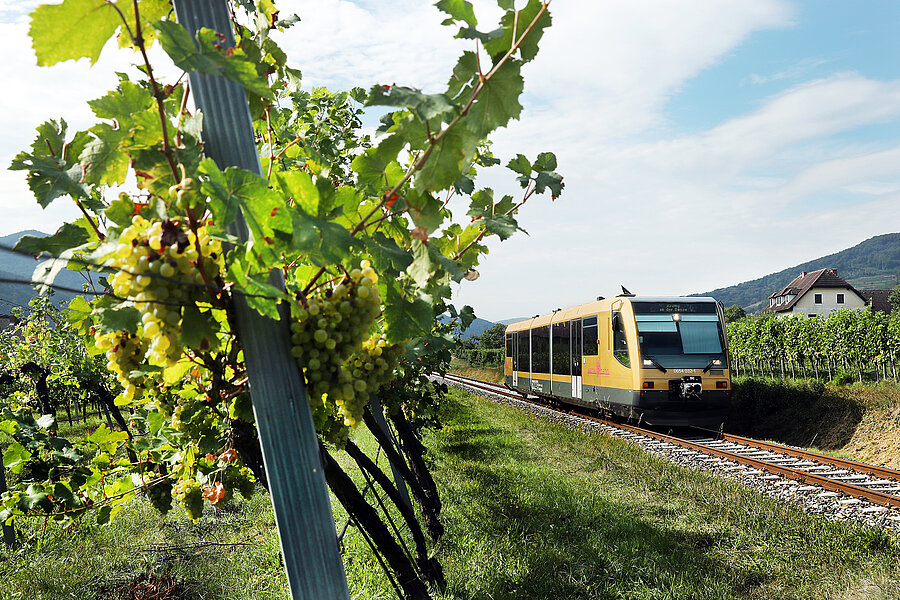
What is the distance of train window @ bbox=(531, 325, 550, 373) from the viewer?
56.0ft

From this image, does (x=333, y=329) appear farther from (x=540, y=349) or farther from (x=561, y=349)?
(x=540, y=349)

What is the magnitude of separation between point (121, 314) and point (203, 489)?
56.9 inches

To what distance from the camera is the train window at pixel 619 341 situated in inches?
473

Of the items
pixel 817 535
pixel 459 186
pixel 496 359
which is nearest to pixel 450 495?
pixel 817 535

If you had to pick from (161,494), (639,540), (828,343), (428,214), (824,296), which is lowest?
(824,296)

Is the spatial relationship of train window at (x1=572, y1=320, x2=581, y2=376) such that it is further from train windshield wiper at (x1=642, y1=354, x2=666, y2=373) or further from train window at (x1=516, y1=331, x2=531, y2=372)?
train window at (x1=516, y1=331, x2=531, y2=372)

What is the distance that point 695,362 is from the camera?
11.8m

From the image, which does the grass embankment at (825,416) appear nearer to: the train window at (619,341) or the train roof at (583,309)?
the train roof at (583,309)

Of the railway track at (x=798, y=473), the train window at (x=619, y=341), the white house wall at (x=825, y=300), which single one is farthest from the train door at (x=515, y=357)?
the white house wall at (x=825, y=300)

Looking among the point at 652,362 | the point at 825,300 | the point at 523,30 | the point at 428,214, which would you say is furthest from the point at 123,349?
the point at 825,300

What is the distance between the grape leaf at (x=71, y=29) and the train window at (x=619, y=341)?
11.9 metres

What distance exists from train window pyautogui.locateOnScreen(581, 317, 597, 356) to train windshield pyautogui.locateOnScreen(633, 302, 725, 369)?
1.71 metres

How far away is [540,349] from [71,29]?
17.3m

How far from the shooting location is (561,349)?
15758 millimetres
